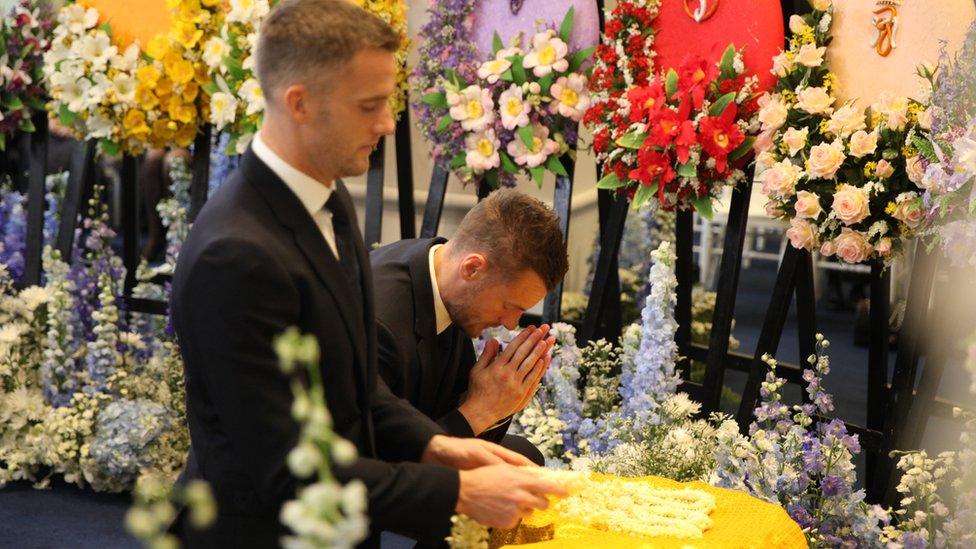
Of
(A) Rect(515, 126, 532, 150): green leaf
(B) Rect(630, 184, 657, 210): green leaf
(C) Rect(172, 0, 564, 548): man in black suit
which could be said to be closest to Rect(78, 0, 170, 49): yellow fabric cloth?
(A) Rect(515, 126, 532, 150): green leaf

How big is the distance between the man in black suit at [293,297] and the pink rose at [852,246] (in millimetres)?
1456

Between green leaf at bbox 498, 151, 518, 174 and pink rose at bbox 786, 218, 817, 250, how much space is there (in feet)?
2.98

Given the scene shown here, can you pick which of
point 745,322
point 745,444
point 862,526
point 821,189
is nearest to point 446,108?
point 821,189

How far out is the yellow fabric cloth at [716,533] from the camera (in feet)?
6.24

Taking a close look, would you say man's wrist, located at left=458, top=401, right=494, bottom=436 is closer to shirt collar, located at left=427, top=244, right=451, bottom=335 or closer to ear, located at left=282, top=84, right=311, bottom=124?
shirt collar, located at left=427, top=244, right=451, bottom=335

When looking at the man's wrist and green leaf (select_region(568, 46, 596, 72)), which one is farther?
green leaf (select_region(568, 46, 596, 72))

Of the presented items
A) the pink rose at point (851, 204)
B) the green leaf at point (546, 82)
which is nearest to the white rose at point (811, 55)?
the pink rose at point (851, 204)

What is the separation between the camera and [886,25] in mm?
2828

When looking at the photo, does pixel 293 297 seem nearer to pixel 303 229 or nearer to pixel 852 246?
pixel 303 229

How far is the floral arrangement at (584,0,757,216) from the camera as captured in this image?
301 centimetres

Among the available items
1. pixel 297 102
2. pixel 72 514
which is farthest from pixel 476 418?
pixel 72 514

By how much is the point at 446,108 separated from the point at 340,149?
208cm

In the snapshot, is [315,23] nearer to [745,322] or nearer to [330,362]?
[330,362]

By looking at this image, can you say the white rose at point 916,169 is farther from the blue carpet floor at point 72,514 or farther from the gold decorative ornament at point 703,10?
the blue carpet floor at point 72,514
